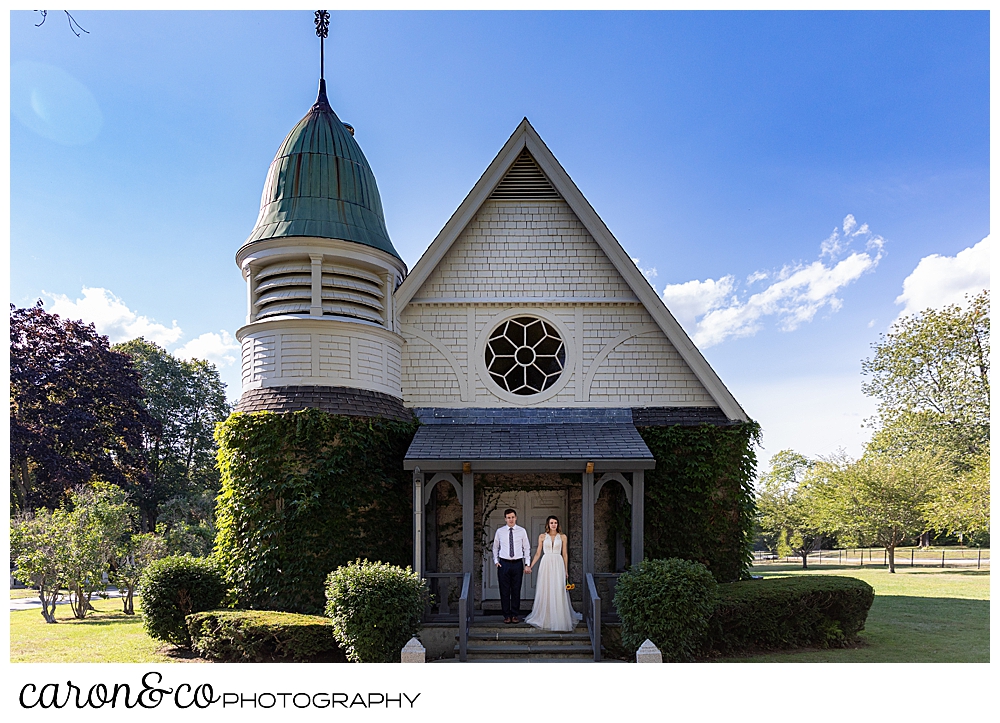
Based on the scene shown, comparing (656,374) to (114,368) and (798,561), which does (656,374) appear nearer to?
(114,368)

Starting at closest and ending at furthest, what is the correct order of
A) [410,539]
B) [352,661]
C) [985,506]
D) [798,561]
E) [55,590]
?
[352,661] → [410,539] → [55,590] → [985,506] → [798,561]

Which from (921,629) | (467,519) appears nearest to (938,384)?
(921,629)

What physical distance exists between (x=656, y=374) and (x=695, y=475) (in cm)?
182

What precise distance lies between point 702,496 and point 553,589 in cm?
320

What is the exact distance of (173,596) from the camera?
37.5 ft

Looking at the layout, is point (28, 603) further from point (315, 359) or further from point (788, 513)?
point (788, 513)

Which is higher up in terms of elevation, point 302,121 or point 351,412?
point 302,121

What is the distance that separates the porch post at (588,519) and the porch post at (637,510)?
26.3 inches

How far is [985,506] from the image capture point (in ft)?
74.8

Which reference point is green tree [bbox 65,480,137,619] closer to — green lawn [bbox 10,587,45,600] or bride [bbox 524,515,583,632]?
green lawn [bbox 10,587,45,600]

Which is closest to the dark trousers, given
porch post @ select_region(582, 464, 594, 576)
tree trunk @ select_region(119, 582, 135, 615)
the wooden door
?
porch post @ select_region(582, 464, 594, 576)

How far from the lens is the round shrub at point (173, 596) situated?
11.4 metres

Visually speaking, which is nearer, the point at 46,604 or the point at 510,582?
the point at 510,582
